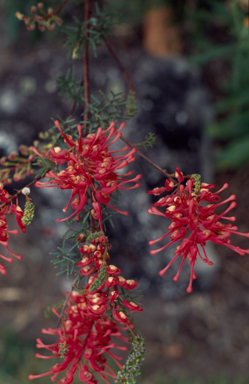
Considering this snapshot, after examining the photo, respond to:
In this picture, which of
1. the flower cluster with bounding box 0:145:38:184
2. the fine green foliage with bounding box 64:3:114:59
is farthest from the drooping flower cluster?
the fine green foliage with bounding box 64:3:114:59

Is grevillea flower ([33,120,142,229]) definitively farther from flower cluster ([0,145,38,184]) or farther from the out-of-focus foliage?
the out-of-focus foliage

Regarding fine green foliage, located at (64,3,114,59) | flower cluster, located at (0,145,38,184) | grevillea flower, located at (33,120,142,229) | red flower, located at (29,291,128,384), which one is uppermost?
fine green foliage, located at (64,3,114,59)

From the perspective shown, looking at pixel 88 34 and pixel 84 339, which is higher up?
pixel 88 34

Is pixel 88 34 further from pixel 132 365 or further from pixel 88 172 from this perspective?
pixel 132 365

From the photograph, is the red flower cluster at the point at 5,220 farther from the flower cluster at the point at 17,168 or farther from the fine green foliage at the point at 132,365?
the fine green foliage at the point at 132,365

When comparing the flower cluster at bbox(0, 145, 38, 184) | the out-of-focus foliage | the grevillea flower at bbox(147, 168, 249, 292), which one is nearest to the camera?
the grevillea flower at bbox(147, 168, 249, 292)

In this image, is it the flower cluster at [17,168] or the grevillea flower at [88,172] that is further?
the flower cluster at [17,168]

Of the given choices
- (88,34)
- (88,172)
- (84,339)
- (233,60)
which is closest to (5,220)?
(88,172)

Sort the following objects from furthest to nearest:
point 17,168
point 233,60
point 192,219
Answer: point 233,60, point 17,168, point 192,219

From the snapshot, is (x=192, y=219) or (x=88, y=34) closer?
(x=192, y=219)

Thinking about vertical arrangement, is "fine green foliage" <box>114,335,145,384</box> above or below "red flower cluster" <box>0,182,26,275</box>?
below

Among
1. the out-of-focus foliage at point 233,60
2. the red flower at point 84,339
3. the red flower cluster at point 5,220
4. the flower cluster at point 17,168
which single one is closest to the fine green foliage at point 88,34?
the flower cluster at point 17,168
